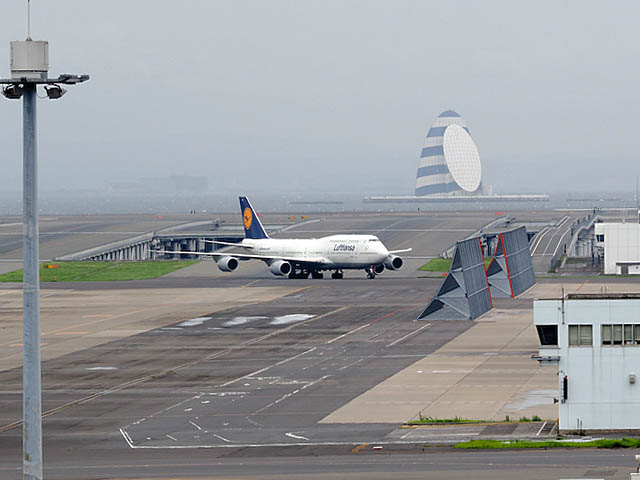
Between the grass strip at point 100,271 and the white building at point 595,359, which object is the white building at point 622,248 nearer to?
the grass strip at point 100,271

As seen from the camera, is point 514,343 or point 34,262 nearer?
point 34,262

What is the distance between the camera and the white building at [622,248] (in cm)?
11606

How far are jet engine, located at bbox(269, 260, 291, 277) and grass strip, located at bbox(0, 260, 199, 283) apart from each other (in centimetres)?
1585

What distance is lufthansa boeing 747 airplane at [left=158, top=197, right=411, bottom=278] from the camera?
4232 inches

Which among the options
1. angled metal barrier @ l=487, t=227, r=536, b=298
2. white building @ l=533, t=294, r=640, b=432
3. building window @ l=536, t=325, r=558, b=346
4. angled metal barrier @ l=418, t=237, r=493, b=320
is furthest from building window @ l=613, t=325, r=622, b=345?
angled metal barrier @ l=487, t=227, r=536, b=298

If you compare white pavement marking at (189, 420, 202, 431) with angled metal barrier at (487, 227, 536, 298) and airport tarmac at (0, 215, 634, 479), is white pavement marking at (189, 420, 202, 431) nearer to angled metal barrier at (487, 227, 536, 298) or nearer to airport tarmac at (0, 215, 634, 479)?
airport tarmac at (0, 215, 634, 479)

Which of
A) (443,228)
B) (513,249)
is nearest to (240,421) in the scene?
(513,249)

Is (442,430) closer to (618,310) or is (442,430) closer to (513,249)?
(618,310)

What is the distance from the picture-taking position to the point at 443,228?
164 meters

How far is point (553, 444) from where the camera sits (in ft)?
122

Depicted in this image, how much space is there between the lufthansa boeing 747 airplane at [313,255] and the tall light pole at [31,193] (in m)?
88.2

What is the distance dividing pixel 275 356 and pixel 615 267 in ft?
207

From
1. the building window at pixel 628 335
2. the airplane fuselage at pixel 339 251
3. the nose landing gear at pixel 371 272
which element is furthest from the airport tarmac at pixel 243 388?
the nose landing gear at pixel 371 272

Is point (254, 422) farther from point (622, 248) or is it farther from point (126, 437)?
point (622, 248)
